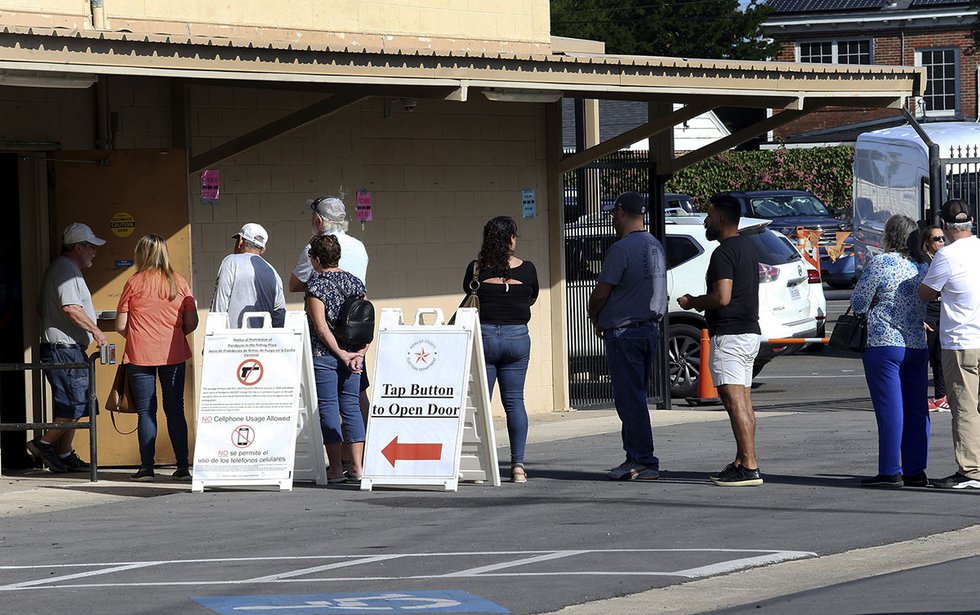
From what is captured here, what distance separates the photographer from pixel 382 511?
9.70 metres

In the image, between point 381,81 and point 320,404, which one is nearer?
point 320,404

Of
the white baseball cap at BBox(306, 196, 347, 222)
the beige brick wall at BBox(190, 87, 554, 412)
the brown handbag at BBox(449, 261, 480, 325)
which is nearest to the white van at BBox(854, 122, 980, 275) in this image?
the beige brick wall at BBox(190, 87, 554, 412)

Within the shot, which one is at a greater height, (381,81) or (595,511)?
(381,81)

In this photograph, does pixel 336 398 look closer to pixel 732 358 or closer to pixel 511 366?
pixel 511 366

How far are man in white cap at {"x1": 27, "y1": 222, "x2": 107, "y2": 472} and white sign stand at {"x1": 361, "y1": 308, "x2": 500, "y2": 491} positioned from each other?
2357mm

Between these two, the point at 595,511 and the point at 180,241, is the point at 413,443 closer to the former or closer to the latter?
the point at 595,511

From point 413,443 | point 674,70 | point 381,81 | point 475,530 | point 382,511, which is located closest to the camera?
point 475,530

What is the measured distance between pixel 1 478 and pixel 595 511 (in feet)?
15.4

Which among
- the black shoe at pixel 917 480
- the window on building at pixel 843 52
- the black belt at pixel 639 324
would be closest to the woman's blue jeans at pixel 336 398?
the black belt at pixel 639 324

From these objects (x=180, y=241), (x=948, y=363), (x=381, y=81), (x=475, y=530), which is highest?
(x=381, y=81)

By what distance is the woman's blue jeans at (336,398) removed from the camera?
10594 mm

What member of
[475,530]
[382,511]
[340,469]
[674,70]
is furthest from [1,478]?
[674,70]

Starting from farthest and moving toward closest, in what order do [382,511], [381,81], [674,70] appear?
[674,70] → [381,81] → [382,511]

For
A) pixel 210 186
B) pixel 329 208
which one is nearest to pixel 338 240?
pixel 329 208
